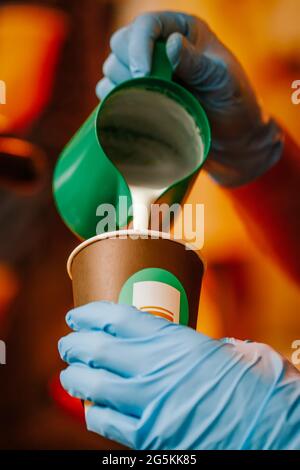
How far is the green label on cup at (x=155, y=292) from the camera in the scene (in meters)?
0.70

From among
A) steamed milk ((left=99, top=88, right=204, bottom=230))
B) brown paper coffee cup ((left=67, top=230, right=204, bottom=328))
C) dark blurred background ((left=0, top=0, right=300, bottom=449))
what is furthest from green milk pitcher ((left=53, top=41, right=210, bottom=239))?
dark blurred background ((left=0, top=0, right=300, bottom=449))

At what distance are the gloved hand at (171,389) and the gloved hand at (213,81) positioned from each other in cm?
46

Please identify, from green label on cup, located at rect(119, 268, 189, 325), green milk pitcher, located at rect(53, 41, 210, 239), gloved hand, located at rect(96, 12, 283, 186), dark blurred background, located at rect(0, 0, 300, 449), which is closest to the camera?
green label on cup, located at rect(119, 268, 189, 325)

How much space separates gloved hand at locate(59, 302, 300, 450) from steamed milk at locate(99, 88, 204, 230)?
0.76 feet

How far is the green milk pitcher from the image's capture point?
853 mm

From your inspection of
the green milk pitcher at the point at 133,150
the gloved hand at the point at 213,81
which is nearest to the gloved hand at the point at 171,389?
the green milk pitcher at the point at 133,150

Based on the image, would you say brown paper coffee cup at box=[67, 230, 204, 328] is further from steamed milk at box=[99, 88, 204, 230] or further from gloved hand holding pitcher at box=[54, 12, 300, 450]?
steamed milk at box=[99, 88, 204, 230]

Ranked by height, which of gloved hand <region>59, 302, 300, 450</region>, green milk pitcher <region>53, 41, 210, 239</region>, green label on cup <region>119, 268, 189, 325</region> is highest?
green milk pitcher <region>53, 41, 210, 239</region>

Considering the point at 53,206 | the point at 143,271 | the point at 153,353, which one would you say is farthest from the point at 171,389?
the point at 53,206

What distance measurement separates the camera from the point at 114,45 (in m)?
1.12

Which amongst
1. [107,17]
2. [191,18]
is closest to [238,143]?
[191,18]

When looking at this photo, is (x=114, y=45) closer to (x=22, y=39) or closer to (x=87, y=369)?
(x=87, y=369)

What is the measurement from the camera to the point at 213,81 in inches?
44.8

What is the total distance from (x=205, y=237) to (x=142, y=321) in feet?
2.83
